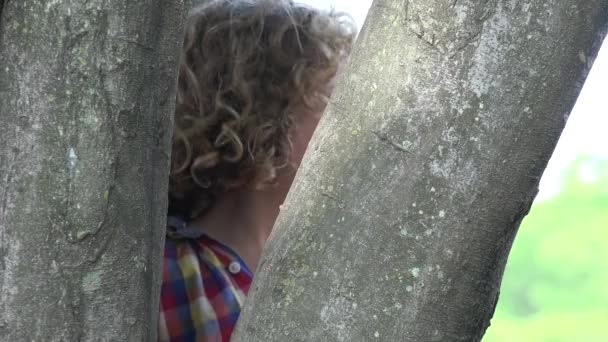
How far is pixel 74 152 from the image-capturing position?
2.53 feet

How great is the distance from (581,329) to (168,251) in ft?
12.6

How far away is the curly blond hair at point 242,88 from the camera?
4.59 feet

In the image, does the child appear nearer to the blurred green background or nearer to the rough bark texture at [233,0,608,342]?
the rough bark texture at [233,0,608,342]

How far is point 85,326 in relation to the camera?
Answer: 795 mm

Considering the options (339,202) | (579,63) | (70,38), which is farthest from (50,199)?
(579,63)

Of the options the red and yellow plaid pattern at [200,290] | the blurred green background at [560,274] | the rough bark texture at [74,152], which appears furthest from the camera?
the blurred green background at [560,274]

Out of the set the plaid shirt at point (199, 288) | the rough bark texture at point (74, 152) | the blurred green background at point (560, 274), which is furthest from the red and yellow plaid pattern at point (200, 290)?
the blurred green background at point (560, 274)

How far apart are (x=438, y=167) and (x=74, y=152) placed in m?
0.33

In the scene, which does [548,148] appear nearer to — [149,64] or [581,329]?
[149,64]

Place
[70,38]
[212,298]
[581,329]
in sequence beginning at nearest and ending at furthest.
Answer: [70,38]
[212,298]
[581,329]

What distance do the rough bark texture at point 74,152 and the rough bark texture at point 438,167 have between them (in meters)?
0.18

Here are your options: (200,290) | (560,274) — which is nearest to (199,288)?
(200,290)

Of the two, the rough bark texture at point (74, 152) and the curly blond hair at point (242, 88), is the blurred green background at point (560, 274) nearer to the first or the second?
the curly blond hair at point (242, 88)

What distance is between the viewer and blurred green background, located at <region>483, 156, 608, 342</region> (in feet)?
15.5
